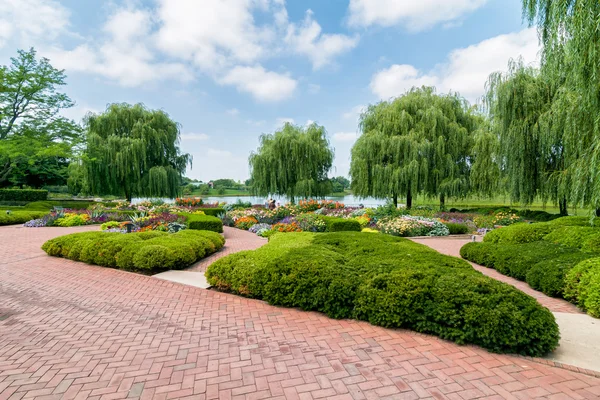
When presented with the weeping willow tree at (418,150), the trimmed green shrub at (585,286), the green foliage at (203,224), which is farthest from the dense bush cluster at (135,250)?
the weeping willow tree at (418,150)

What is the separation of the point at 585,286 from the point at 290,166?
61.2 feet

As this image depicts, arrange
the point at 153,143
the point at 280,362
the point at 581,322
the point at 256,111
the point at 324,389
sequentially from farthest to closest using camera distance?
the point at 153,143, the point at 256,111, the point at 581,322, the point at 280,362, the point at 324,389

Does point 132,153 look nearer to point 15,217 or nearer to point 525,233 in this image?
point 15,217

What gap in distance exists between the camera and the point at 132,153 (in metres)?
20.4

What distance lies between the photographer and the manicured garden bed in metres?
4.22

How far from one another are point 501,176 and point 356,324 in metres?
14.8

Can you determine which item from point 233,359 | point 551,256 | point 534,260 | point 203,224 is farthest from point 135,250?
point 551,256

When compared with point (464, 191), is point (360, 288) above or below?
below

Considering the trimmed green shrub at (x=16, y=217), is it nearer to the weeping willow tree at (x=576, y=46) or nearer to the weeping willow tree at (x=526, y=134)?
the weeping willow tree at (x=576, y=46)

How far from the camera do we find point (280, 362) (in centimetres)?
280

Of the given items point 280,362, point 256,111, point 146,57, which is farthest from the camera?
point 256,111

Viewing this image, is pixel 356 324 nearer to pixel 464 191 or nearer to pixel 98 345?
pixel 98 345

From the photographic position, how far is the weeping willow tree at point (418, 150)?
55.0 feet

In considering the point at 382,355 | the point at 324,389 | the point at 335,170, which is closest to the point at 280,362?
the point at 324,389
